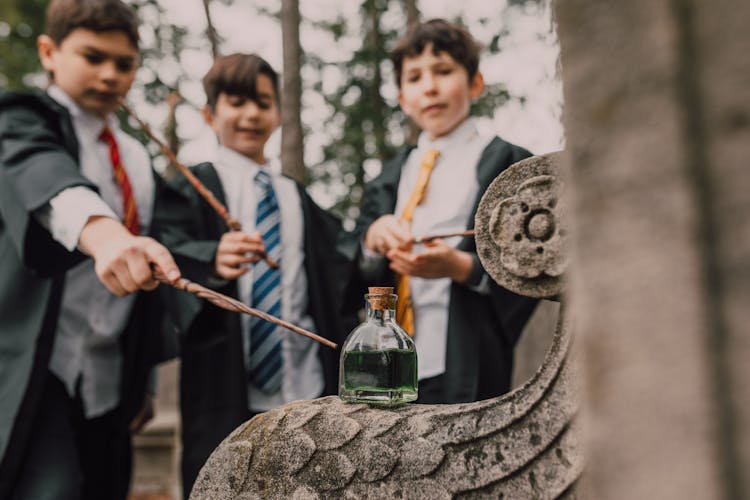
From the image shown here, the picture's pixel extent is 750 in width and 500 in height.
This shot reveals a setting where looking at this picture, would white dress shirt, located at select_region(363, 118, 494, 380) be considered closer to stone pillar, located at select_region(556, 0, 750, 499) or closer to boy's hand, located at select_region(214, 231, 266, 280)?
boy's hand, located at select_region(214, 231, 266, 280)

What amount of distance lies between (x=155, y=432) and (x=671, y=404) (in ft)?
20.6

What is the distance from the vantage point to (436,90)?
229 cm

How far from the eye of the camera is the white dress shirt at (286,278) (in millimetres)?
2506

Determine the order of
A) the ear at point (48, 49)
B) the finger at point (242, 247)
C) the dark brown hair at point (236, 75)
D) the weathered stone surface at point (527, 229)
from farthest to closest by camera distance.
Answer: the dark brown hair at point (236, 75) → the ear at point (48, 49) → the finger at point (242, 247) → the weathered stone surface at point (527, 229)

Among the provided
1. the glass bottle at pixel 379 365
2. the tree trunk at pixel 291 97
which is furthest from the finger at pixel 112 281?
the tree trunk at pixel 291 97

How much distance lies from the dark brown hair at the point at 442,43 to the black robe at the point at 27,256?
3.69 feet

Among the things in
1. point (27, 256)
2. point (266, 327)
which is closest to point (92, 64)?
point (27, 256)

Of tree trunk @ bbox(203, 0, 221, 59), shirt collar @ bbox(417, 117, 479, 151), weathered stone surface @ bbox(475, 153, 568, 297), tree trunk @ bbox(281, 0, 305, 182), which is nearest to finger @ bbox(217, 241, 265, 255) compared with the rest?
shirt collar @ bbox(417, 117, 479, 151)

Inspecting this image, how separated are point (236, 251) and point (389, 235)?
482 mm

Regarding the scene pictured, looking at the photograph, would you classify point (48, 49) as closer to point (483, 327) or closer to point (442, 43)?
point (442, 43)

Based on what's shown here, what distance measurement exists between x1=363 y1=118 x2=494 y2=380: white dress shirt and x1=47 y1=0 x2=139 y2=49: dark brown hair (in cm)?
116

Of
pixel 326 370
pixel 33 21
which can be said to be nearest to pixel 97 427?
pixel 326 370

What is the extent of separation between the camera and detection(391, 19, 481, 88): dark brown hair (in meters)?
2.32

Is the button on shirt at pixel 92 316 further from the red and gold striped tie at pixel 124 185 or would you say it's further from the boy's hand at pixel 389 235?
the boy's hand at pixel 389 235
